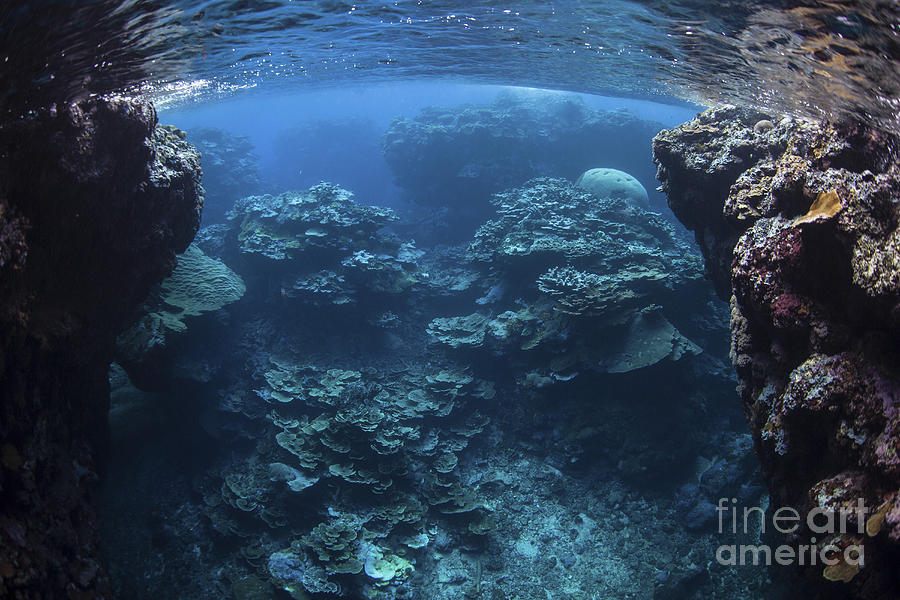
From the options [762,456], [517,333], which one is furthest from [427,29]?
[762,456]

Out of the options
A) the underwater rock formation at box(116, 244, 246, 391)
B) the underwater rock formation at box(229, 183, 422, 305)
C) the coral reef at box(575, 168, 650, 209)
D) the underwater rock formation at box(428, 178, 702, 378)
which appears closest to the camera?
the underwater rock formation at box(116, 244, 246, 391)

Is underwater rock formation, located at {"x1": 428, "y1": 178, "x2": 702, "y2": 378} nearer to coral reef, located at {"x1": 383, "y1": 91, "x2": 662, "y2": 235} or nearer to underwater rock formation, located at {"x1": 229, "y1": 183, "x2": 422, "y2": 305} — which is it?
underwater rock formation, located at {"x1": 229, "y1": 183, "x2": 422, "y2": 305}

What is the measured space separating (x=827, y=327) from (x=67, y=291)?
800 cm

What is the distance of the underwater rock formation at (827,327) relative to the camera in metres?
2.87

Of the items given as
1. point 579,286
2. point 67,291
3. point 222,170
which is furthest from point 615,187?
point 222,170

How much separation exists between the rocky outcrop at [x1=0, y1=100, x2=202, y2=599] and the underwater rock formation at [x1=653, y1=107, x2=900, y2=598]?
6.08 metres

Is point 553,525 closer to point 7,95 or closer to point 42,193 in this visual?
point 42,193

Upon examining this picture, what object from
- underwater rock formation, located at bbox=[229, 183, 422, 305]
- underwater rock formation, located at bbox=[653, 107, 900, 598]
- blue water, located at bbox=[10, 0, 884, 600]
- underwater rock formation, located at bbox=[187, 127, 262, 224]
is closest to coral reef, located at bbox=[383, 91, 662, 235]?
blue water, located at bbox=[10, 0, 884, 600]

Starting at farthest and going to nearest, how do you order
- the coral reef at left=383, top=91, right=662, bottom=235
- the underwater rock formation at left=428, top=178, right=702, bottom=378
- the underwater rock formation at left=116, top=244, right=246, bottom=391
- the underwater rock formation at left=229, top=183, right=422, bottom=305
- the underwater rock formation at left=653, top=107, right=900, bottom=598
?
the coral reef at left=383, top=91, right=662, bottom=235
the underwater rock formation at left=229, top=183, right=422, bottom=305
the underwater rock formation at left=428, top=178, right=702, bottom=378
the underwater rock formation at left=116, top=244, right=246, bottom=391
the underwater rock formation at left=653, top=107, right=900, bottom=598

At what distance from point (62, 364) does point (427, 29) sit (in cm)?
966

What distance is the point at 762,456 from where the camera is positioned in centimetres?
425

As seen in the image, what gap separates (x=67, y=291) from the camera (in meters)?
5.02

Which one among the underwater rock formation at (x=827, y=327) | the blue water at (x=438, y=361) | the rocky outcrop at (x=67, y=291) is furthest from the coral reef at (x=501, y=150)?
the underwater rock formation at (x=827, y=327)

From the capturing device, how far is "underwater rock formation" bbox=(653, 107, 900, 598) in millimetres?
2873
